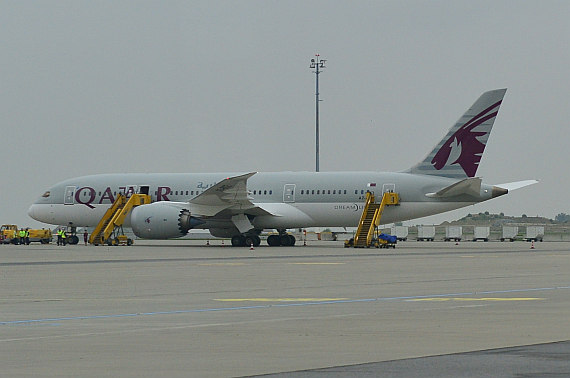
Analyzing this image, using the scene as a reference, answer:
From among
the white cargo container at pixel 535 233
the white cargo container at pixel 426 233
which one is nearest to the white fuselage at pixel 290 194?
the white cargo container at pixel 535 233

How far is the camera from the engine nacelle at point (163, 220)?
59.1m

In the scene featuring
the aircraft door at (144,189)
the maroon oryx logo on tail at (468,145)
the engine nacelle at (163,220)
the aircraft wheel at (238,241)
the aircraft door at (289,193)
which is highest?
the maroon oryx logo on tail at (468,145)

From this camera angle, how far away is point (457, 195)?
2239 inches

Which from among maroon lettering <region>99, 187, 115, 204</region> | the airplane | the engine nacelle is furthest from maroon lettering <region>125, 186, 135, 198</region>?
the engine nacelle

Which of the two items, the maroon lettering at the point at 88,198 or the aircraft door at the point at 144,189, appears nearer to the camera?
Result: the aircraft door at the point at 144,189

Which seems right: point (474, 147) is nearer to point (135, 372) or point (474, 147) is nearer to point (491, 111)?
point (491, 111)

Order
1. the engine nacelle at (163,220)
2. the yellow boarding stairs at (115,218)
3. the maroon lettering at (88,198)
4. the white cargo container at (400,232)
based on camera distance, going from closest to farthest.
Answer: the engine nacelle at (163,220) < the yellow boarding stairs at (115,218) < the maroon lettering at (88,198) < the white cargo container at (400,232)

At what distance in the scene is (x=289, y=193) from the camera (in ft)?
201

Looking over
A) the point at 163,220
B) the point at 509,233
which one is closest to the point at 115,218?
the point at 163,220

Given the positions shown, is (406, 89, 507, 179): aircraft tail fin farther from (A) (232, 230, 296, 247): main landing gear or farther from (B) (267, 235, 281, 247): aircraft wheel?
(B) (267, 235, 281, 247): aircraft wheel

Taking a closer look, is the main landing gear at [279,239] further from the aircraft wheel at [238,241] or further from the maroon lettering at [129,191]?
the maroon lettering at [129,191]

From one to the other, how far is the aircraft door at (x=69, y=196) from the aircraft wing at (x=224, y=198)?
10.8 meters

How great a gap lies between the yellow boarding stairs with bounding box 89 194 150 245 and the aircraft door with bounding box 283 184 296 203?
28.5 ft

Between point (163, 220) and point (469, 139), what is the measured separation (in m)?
17.5
